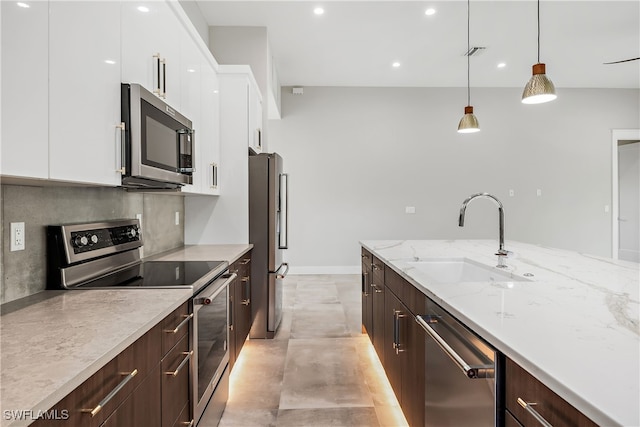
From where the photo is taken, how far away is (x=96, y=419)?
2.77 feet

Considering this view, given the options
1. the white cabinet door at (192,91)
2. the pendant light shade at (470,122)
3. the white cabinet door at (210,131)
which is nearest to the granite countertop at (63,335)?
the white cabinet door at (192,91)

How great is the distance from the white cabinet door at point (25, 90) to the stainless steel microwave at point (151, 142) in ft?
1.55

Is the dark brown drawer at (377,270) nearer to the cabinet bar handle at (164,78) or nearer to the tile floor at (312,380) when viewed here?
the tile floor at (312,380)

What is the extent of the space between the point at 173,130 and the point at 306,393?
1742mm

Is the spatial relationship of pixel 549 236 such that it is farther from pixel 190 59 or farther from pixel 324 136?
pixel 190 59

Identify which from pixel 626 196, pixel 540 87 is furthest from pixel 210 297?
pixel 626 196

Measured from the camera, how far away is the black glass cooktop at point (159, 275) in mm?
1591

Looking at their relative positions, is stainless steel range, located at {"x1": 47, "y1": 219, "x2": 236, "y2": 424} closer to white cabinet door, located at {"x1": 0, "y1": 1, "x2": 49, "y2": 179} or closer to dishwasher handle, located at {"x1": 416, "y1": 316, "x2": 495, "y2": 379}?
white cabinet door, located at {"x1": 0, "y1": 1, "x2": 49, "y2": 179}

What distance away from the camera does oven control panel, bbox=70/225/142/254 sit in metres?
1.61

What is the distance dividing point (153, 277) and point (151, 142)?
63 centimetres

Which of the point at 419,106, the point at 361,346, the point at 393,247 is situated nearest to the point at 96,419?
the point at 393,247

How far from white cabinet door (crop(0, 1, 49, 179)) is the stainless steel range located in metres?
0.59

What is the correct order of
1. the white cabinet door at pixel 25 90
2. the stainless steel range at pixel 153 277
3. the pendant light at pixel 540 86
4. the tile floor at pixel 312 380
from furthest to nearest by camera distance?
1. the pendant light at pixel 540 86
2. the tile floor at pixel 312 380
3. the stainless steel range at pixel 153 277
4. the white cabinet door at pixel 25 90

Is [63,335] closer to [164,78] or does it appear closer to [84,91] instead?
[84,91]
